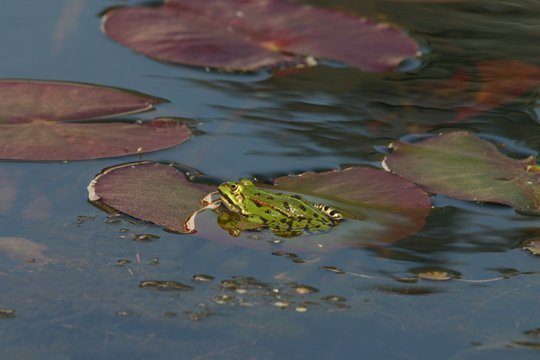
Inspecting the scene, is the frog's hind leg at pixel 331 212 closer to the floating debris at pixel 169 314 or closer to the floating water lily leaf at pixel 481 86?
the floating debris at pixel 169 314

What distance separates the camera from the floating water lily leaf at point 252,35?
4.39 m

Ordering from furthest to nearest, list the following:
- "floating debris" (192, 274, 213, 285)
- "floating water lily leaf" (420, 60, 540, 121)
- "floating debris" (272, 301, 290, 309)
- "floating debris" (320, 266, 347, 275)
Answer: "floating water lily leaf" (420, 60, 540, 121)
"floating debris" (320, 266, 347, 275)
"floating debris" (192, 274, 213, 285)
"floating debris" (272, 301, 290, 309)

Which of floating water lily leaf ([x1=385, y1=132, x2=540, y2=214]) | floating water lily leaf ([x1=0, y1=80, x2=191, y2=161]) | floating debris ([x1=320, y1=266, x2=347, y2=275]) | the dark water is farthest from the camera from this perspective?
floating water lily leaf ([x1=0, y1=80, x2=191, y2=161])

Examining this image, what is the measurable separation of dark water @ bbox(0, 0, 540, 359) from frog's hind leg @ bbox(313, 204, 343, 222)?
209 millimetres

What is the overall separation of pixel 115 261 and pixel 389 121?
1.53 m

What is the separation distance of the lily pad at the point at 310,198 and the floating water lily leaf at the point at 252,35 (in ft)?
3.65

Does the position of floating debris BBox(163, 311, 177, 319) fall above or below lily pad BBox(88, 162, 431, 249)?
below

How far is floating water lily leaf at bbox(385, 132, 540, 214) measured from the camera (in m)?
3.30

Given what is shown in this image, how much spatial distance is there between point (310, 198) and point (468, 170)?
0.57 meters

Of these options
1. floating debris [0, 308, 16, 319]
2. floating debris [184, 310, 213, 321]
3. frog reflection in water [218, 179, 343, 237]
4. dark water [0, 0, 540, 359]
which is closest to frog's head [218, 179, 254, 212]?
frog reflection in water [218, 179, 343, 237]

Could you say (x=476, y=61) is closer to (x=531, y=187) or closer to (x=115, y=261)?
(x=531, y=187)

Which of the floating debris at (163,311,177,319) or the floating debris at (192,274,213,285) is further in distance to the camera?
the floating debris at (192,274,213,285)

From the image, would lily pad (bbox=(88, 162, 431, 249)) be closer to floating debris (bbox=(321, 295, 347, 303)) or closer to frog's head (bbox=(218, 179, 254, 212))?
frog's head (bbox=(218, 179, 254, 212))

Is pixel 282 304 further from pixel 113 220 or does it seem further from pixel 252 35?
pixel 252 35
